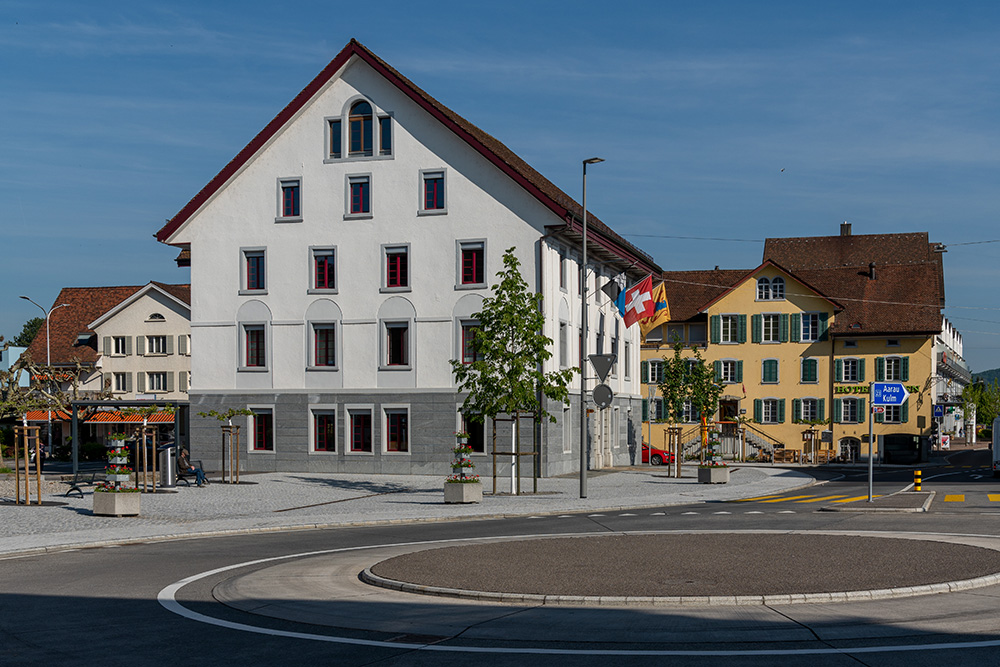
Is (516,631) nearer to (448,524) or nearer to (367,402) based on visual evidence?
(448,524)

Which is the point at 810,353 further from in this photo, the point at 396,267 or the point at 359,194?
the point at 359,194

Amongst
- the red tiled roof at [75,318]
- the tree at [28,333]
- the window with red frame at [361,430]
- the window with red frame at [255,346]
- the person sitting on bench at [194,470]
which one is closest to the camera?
the person sitting on bench at [194,470]

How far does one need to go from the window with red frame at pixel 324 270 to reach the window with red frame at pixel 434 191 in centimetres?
456

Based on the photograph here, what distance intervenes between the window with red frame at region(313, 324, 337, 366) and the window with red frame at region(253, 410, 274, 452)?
310cm

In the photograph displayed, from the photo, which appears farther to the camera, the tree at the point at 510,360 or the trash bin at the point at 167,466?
the trash bin at the point at 167,466

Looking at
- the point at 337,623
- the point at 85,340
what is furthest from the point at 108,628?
the point at 85,340

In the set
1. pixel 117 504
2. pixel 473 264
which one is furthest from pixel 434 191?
pixel 117 504

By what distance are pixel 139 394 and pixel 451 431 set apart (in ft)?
126

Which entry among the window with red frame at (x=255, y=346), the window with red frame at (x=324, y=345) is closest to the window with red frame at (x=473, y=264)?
the window with red frame at (x=324, y=345)

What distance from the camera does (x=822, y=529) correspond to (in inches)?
833

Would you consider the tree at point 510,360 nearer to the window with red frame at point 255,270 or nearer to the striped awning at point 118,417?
the window with red frame at point 255,270

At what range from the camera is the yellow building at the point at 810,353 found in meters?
68.7

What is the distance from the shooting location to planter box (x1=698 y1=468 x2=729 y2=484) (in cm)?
3894

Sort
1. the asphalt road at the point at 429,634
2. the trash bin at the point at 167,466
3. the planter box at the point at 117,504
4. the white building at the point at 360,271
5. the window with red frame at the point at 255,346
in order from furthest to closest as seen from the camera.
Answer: the window with red frame at the point at 255,346 → the white building at the point at 360,271 → the trash bin at the point at 167,466 → the planter box at the point at 117,504 → the asphalt road at the point at 429,634
